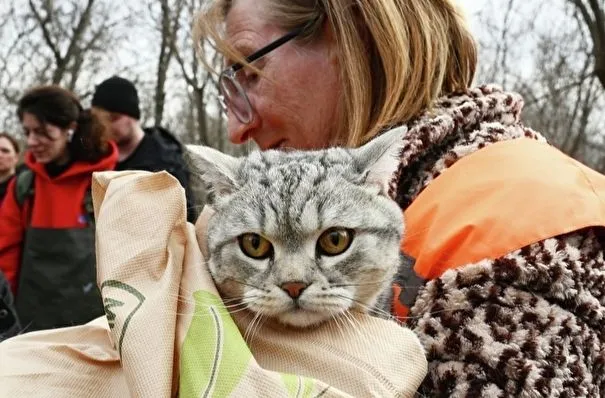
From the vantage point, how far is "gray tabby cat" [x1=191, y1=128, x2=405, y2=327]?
5.96 feet

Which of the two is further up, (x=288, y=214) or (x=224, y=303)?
(x=288, y=214)

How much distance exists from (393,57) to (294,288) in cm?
101

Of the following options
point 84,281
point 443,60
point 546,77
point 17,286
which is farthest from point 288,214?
point 546,77

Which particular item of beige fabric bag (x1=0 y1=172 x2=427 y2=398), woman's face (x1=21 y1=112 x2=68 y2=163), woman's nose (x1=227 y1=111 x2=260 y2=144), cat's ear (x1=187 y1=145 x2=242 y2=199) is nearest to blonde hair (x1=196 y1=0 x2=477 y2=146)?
woman's nose (x1=227 y1=111 x2=260 y2=144)

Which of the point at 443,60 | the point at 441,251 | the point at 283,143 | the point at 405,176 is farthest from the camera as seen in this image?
the point at 283,143

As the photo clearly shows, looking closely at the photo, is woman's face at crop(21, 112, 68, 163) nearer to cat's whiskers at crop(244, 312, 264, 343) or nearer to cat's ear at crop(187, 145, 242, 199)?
→ cat's ear at crop(187, 145, 242, 199)

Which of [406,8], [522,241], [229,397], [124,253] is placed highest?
[406,8]

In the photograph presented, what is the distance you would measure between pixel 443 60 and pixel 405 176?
1.71 ft

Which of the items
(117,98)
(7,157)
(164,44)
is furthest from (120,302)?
(164,44)

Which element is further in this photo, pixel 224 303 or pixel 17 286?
pixel 17 286

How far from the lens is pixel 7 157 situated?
22.9 ft

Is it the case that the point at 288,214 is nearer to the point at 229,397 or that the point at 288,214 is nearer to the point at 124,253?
the point at 124,253

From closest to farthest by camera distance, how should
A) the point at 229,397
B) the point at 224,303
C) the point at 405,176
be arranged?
the point at 229,397
the point at 224,303
the point at 405,176

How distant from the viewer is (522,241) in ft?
5.32
